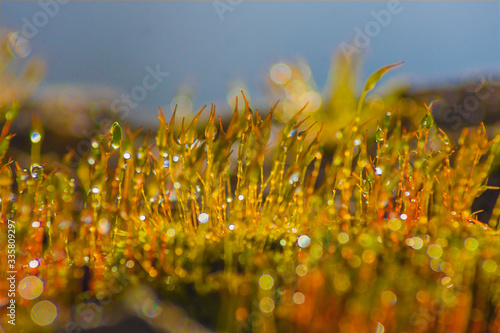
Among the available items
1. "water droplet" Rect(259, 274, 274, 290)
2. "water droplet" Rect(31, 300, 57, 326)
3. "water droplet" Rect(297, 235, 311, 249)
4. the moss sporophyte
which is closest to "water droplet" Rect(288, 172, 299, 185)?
the moss sporophyte

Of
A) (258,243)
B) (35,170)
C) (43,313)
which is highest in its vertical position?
(35,170)

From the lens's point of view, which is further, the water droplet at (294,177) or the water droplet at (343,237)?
the water droplet at (294,177)

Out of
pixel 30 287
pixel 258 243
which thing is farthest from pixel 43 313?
pixel 258 243

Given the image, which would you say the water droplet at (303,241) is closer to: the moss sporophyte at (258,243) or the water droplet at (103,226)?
the moss sporophyte at (258,243)

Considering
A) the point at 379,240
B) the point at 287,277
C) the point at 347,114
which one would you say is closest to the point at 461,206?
the point at 379,240

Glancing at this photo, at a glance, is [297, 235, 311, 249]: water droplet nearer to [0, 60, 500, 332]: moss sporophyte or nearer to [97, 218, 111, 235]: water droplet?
[0, 60, 500, 332]: moss sporophyte

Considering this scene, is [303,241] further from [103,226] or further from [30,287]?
[30,287]

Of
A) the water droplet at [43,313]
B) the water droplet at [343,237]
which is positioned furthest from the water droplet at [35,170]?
the water droplet at [343,237]

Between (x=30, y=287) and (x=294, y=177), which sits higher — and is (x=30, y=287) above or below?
below
